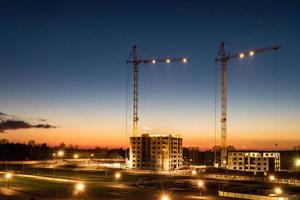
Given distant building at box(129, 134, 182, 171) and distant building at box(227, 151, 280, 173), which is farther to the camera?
distant building at box(227, 151, 280, 173)

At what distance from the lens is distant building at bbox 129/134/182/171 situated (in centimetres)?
14575

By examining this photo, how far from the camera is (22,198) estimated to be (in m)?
59.6

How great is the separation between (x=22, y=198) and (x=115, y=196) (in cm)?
1433

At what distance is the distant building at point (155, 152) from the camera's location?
146m

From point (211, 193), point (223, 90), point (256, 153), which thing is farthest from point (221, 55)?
point (211, 193)

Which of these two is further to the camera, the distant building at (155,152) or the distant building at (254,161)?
the distant building at (254,161)

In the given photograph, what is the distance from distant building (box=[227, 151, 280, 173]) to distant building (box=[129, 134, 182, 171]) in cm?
2120

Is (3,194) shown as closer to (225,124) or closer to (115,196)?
(115,196)

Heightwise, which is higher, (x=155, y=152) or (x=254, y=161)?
(x=155, y=152)

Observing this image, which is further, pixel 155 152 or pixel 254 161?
pixel 254 161

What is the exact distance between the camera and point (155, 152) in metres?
148

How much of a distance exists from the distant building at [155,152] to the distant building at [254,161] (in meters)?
21.2

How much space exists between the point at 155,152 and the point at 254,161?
38125mm

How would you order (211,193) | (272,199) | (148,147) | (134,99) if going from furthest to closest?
1. (134,99)
2. (148,147)
3. (211,193)
4. (272,199)
